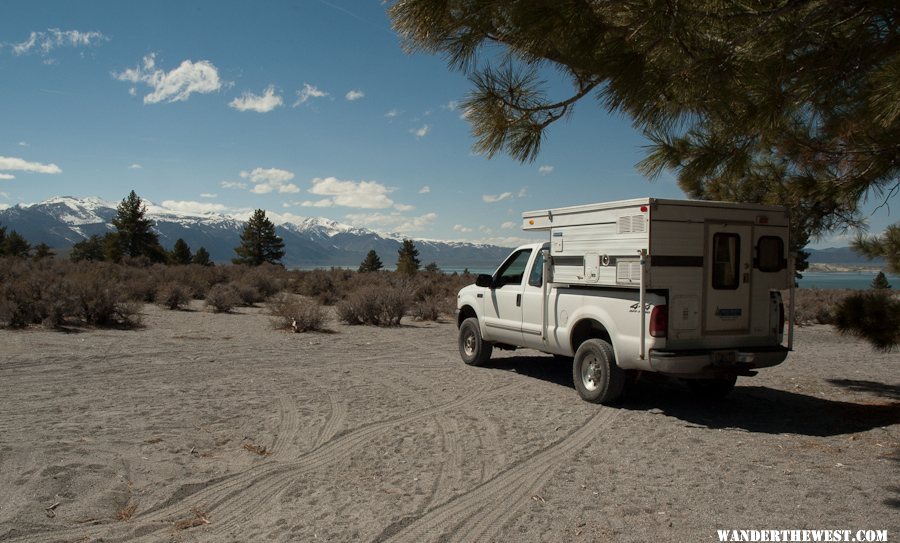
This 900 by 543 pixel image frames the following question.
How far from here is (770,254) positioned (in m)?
8.12

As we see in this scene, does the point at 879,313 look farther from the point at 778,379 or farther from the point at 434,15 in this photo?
the point at 434,15

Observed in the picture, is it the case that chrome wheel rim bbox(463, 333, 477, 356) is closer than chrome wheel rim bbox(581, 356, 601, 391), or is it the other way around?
chrome wheel rim bbox(581, 356, 601, 391)

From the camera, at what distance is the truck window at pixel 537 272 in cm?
969

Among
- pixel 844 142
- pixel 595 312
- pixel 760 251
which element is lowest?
pixel 595 312

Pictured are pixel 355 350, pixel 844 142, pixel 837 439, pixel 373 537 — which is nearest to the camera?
pixel 373 537

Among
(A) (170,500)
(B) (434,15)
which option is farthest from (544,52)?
(A) (170,500)

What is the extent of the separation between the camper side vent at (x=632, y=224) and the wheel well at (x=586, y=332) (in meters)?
1.29

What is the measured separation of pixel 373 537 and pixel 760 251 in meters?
6.09

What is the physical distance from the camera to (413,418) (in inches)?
294

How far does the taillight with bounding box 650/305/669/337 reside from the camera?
7.28 meters

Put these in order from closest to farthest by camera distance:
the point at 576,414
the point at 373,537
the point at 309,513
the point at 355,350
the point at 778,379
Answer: the point at 373,537
the point at 309,513
the point at 576,414
the point at 778,379
the point at 355,350

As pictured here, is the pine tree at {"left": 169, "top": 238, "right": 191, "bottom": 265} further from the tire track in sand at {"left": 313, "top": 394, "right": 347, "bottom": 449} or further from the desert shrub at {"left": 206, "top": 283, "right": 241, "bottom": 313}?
the tire track in sand at {"left": 313, "top": 394, "right": 347, "bottom": 449}

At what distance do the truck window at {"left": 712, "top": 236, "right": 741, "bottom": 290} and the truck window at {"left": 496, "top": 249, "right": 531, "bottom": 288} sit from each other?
3.05m
